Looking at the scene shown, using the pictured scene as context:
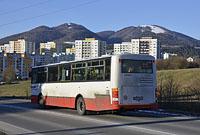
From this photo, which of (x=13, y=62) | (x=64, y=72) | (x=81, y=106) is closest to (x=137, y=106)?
(x=81, y=106)

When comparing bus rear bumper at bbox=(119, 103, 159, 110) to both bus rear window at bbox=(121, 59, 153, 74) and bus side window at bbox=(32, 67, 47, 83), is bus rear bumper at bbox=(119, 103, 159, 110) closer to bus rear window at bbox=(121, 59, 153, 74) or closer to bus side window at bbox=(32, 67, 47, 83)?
bus rear window at bbox=(121, 59, 153, 74)

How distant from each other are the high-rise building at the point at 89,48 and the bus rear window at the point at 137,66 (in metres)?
60.6

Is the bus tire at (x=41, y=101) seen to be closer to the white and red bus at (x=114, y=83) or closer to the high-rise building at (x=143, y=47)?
the white and red bus at (x=114, y=83)

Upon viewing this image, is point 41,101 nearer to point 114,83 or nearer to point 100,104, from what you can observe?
point 100,104

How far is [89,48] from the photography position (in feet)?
288

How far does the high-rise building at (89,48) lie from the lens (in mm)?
83750

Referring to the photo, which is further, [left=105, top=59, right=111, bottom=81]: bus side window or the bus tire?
the bus tire

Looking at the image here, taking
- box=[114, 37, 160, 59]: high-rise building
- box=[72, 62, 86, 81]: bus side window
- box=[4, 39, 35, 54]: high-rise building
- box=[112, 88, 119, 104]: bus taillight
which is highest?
box=[4, 39, 35, 54]: high-rise building

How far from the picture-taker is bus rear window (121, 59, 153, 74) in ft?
68.9

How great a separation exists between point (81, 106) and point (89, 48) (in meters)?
64.9

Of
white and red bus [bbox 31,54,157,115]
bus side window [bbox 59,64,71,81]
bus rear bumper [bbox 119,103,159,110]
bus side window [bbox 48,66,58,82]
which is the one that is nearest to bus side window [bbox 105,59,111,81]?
white and red bus [bbox 31,54,157,115]

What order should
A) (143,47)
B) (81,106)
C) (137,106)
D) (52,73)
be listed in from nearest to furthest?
(137,106), (81,106), (52,73), (143,47)

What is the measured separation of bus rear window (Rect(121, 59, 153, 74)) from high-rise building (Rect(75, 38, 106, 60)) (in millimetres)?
60610

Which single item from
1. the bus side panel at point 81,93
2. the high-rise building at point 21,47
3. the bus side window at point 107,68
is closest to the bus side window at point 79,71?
the bus side panel at point 81,93
